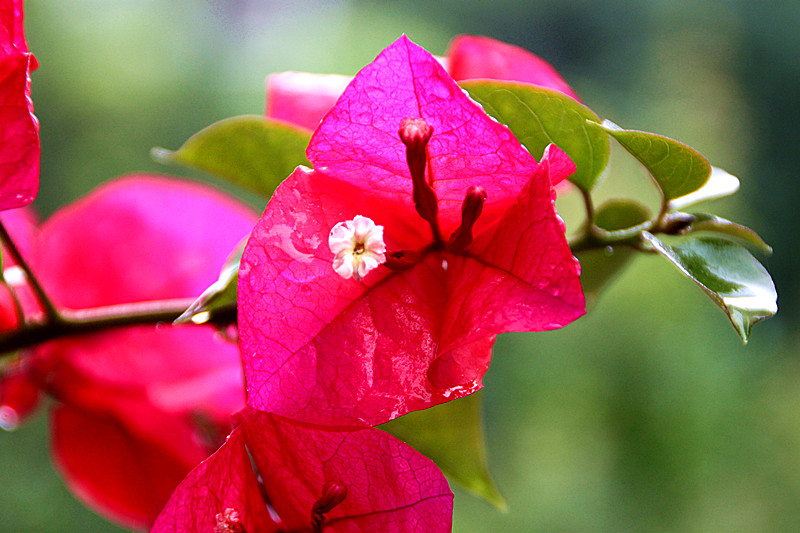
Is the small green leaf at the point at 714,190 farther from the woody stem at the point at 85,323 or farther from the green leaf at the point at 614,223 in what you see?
the woody stem at the point at 85,323

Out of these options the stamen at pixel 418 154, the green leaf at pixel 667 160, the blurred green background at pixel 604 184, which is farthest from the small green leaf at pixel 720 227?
the blurred green background at pixel 604 184

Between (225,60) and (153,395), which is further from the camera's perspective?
(225,60)

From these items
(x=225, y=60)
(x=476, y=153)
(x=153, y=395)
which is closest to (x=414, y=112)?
(x=476, y=153)

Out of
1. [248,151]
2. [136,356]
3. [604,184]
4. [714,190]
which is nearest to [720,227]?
[714,190]

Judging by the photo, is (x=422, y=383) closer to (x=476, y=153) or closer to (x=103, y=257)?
(x=476, y=153)

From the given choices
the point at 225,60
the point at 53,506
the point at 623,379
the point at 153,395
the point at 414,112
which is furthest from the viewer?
the point at 225,60

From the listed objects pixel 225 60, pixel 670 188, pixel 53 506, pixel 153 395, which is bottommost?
pixel 53 506
